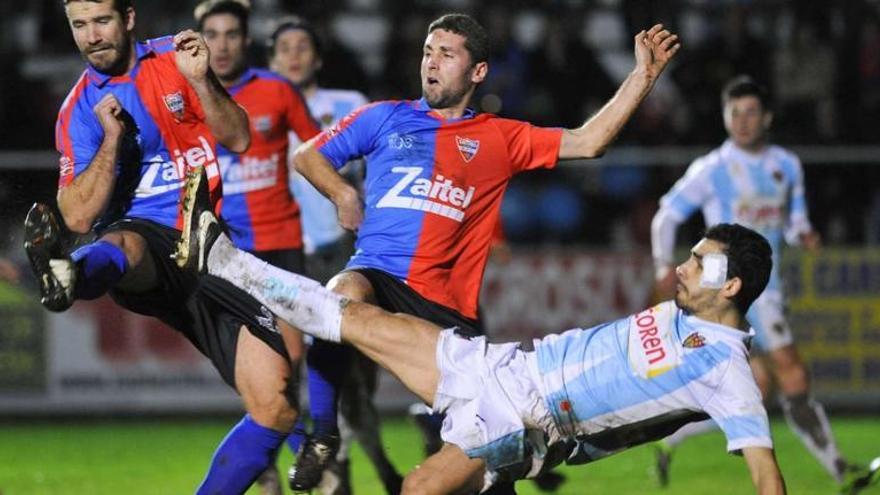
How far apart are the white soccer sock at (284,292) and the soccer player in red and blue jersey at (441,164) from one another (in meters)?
0.74

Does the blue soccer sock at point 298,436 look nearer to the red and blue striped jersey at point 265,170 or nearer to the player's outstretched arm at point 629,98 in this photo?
the red and blue striped jersey at point 265,170

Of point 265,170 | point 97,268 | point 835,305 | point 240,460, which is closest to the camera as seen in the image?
point 97,268

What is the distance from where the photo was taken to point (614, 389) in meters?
6.30

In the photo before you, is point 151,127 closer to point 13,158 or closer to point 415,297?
point 415,297

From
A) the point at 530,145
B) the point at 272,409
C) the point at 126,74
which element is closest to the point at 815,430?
the point at 530,145

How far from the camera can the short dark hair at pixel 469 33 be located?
7273 millimetres

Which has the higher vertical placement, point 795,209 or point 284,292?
point 284,292

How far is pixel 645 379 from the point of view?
6.26 m

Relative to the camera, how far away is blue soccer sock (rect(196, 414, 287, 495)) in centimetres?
668

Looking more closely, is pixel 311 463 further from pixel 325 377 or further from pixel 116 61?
pixel 116 61

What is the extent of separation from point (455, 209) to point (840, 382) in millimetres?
7569

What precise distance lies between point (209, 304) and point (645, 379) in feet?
6.21

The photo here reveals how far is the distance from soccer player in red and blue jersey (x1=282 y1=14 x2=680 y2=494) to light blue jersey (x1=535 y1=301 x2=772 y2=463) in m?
0.86

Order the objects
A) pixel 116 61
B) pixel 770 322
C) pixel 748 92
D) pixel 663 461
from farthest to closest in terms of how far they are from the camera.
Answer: pixel 748 92 < pixel 770 322 < pixel 663 461 < pixel 116 61
